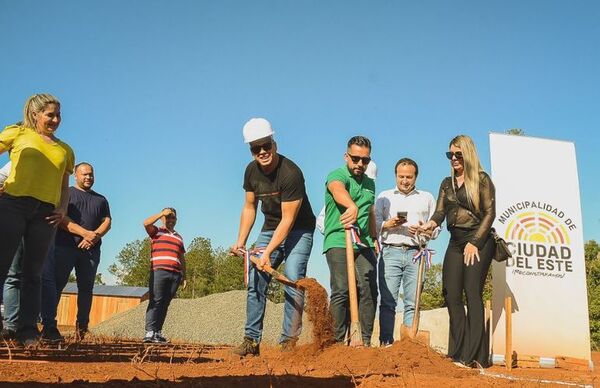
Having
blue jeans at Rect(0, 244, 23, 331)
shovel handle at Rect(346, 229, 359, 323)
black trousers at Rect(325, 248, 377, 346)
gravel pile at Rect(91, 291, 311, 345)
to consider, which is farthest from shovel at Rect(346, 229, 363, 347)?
gravel pile at Rect(91, 291, 311, 345)

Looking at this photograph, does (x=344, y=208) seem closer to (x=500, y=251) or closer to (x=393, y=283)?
(x=393, y=283)

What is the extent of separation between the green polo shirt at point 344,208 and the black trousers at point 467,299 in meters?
0.77

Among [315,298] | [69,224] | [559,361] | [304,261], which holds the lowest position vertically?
[559,361]

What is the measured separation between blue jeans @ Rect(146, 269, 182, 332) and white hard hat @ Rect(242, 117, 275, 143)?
3.17m

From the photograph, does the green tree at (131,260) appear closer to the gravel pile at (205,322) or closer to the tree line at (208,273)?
the tree line at (208,273)

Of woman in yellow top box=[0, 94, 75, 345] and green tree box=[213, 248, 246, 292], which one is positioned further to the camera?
green tree box=[213, 248, 246, 292]

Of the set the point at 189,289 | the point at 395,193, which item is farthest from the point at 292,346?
the point at 189,289

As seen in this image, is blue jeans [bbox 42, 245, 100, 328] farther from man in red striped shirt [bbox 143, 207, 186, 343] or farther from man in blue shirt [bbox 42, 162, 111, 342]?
man in red striped shirt [bbox 143, 207, 186, 343]

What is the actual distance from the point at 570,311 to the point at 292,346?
3.37 metres

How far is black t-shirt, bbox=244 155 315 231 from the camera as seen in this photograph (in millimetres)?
5215

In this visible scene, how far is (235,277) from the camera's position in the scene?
A: 51.2 metres

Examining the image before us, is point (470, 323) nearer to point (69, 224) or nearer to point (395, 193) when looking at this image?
point (395, 193)

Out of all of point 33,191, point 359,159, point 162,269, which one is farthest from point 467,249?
point 162,269

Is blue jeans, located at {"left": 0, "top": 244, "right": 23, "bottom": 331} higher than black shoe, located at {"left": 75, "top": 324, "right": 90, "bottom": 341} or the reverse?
higher
